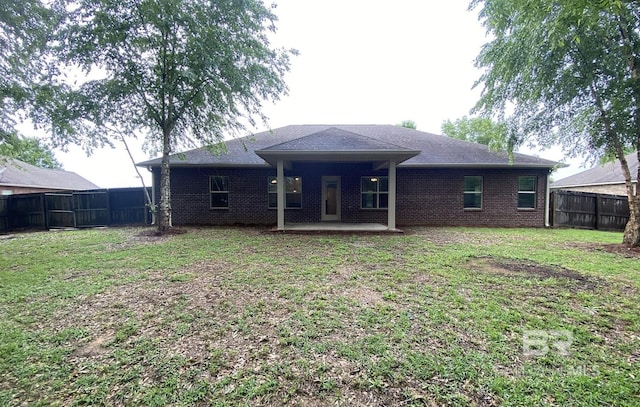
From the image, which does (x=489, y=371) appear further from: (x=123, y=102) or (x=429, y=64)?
(x=429, y=64)

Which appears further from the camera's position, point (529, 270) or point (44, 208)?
point (44, 208)

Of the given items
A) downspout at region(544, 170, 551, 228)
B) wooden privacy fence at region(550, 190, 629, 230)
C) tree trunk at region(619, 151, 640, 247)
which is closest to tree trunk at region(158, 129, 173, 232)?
tree trunk at region(619, 151, 640, 247)

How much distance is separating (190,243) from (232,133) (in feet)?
15.5

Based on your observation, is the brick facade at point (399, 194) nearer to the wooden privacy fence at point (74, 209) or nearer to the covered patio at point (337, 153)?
the wooden privacy fence at point (74, 209)

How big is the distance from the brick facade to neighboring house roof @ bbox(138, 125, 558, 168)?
0.49 metres

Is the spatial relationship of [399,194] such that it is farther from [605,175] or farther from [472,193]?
[605,175]

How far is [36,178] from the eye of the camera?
2258cm

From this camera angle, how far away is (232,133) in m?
10.4

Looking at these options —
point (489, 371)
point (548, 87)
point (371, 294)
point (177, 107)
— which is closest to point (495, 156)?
point (548, 87)

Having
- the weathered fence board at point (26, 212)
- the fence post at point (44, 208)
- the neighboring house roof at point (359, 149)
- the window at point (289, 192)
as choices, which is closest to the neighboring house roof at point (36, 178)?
the weathered fence board at point (26, 212)

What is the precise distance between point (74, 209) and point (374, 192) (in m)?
13.2

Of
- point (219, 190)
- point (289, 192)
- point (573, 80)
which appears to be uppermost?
point (573, 80)

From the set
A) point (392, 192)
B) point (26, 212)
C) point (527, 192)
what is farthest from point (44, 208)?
point (527, 192)

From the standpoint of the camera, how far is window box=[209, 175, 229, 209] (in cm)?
1178
